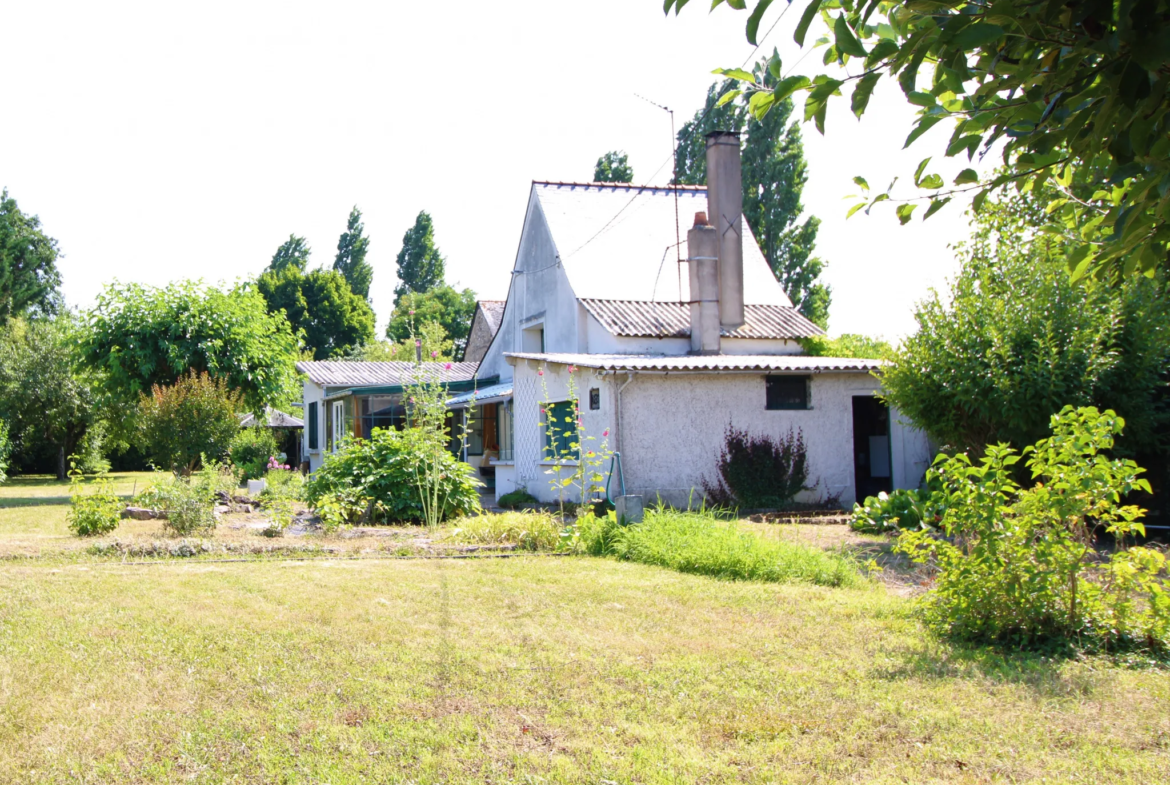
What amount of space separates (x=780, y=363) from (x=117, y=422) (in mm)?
27013

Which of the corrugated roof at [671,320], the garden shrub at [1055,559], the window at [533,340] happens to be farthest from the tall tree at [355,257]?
the garden shrub at [1055,559]

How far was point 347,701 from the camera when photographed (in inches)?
189

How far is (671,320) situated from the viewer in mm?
20344

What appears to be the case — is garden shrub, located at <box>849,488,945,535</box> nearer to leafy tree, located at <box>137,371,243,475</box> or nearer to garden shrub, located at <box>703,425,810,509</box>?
garden shrub, located at <box>703,425,810,509</box>

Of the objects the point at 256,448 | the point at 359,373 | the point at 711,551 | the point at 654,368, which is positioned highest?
the point at 359,373

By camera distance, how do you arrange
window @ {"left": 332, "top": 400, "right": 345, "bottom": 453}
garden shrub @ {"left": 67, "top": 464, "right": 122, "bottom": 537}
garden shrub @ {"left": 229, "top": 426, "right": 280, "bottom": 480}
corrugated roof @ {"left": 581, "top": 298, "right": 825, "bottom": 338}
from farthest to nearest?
garden shrub @ {"left": 229, "top": 426, "right": 280, "bottom": 480}, window @ {"left": 332, "top": 400, "right": 345, "bottom": 453}, corrugated roof @ {"left": 581, "top": 298, "right": 825, "bottom": 338}, garden shrub @ {"left": 67, "top": 464, "right": 122, "bottom": 537}

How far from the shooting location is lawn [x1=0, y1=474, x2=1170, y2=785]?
3934mm

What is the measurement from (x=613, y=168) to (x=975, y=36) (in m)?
45.5

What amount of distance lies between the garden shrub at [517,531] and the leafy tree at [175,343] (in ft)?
43.1

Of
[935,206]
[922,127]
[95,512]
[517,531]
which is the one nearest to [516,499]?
[517,531]

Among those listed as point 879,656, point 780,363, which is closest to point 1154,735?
point 879,656

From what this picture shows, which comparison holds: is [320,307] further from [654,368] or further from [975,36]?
[975,36]

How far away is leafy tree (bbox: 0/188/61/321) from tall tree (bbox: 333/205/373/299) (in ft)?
58.3

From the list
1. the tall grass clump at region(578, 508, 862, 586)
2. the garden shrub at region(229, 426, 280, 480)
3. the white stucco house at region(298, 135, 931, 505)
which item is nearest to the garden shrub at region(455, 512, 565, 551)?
the tall grass clump at region(578, 508, 862, 586)
